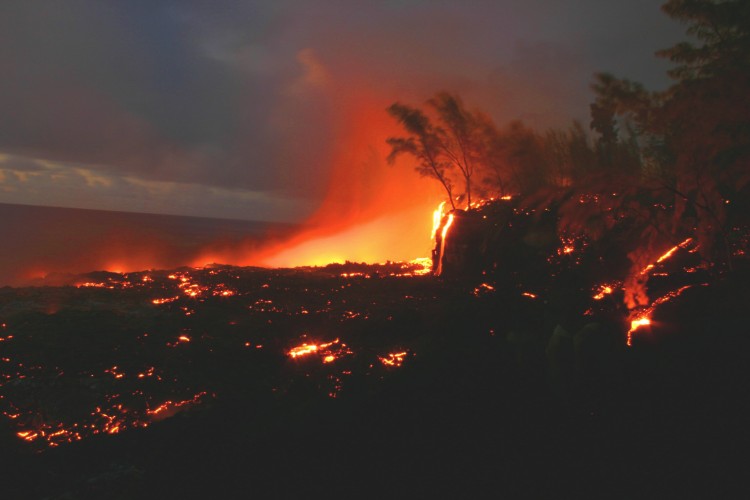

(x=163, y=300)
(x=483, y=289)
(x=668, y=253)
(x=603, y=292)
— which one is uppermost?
(x=668, y=253)

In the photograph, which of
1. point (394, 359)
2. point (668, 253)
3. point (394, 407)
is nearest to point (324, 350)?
point (394, 359)

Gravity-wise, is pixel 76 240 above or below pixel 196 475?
above

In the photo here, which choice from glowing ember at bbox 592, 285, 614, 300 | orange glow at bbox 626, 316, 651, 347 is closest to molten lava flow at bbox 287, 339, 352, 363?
orange glow at bbox 626, 316, 651, 347

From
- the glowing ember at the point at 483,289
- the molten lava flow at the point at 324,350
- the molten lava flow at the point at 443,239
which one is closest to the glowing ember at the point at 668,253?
the glowing ember at the point at 483,289

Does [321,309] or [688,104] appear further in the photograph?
[321,309]

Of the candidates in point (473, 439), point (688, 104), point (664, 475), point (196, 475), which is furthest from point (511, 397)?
point (688, 104)

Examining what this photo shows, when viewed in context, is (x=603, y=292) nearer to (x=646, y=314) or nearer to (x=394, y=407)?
(x=646, y=314)

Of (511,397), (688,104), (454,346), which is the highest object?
(688,104)

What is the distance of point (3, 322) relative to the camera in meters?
15.1

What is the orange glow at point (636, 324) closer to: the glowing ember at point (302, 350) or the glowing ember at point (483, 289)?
the glowing ember at point (483, 289)

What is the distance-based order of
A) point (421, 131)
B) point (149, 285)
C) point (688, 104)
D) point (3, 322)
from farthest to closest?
point (421, 131) → point (149, 285) → point (3, 322) → point (688, 104)

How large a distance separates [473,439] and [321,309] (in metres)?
11.1

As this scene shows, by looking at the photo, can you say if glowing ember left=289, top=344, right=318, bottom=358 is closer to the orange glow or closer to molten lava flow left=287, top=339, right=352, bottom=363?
molten lava flow left=287, top=339, right=352, bottom=363

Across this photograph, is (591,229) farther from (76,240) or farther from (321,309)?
(76,240)
